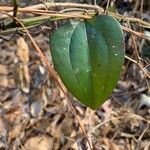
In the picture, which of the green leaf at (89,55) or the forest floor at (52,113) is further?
the forest floor at (52,113)

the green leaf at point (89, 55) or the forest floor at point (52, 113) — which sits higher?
the green leaf at point (89, 55)

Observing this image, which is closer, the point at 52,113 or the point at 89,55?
the point at 89,55

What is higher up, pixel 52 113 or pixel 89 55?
pixel 89 55

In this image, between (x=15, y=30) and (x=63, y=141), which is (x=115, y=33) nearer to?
(x=15, y=30)

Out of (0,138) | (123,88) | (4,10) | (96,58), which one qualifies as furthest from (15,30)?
(123,88)
